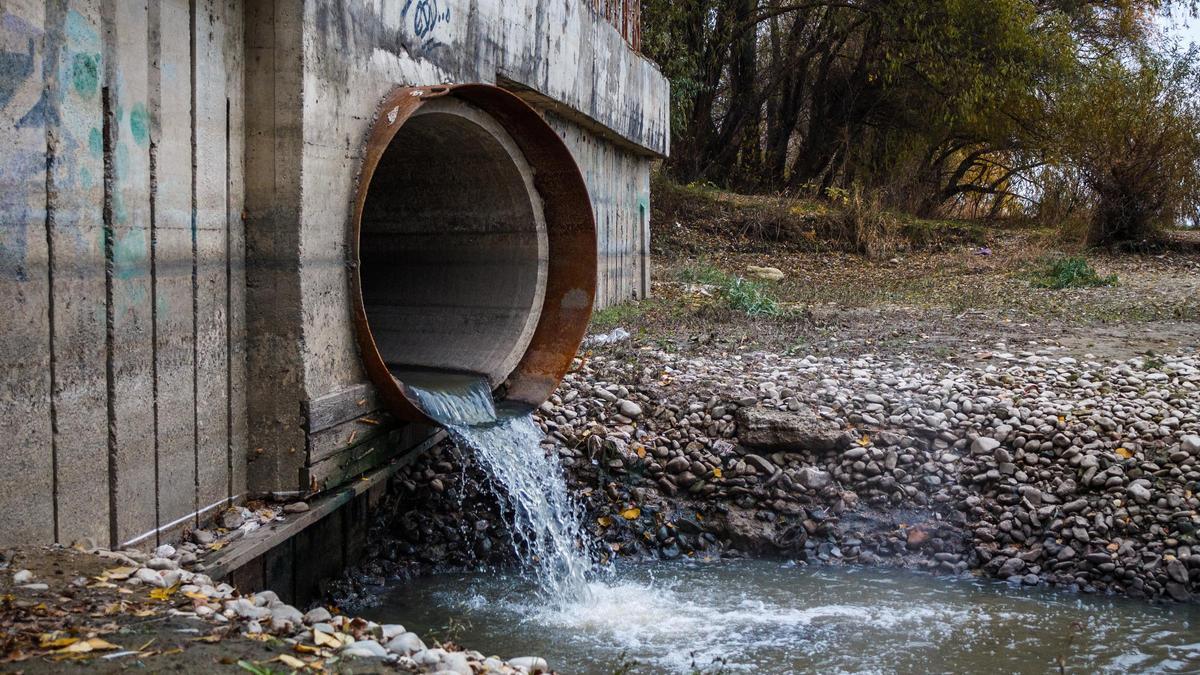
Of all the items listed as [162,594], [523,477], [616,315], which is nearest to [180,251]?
[162,594]

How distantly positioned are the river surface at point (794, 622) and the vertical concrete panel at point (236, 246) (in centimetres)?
109

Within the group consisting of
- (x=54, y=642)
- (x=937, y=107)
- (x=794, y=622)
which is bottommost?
(x=794, y=622)

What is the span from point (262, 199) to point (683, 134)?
49.4ft

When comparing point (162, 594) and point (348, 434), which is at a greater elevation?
point (348, 434)

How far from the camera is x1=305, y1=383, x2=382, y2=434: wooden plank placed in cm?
425

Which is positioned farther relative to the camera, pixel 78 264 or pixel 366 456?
pixel 366 456

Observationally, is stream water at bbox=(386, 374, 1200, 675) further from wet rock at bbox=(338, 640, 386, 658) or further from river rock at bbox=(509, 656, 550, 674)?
wet rock at bbox=(338, 640, 386, 658)

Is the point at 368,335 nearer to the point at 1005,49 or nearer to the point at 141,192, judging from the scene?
the point at 141,192

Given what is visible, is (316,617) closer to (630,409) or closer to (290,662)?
(290,662)

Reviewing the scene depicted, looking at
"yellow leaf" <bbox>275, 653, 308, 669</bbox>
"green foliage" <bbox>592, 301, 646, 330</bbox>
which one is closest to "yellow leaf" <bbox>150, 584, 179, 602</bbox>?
"yellow leaf" <bbox>275, 653, 308, 669</bbox>

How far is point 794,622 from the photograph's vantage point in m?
4.67

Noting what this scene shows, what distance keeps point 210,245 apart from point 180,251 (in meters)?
0.19

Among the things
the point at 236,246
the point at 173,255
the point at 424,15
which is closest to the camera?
the point at 173,255

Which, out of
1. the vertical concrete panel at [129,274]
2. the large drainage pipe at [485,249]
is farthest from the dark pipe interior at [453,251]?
the vertical concrete panel at [129,274]
